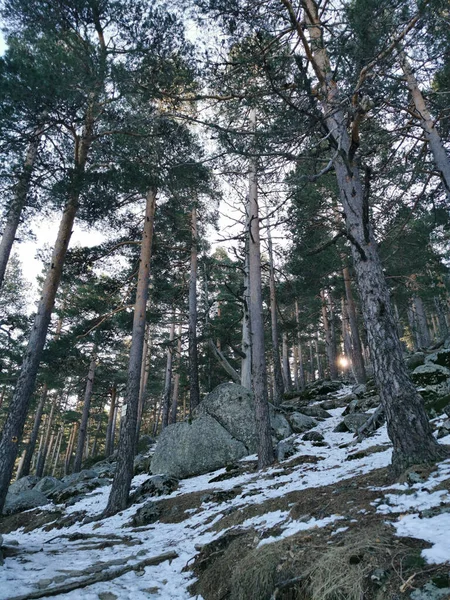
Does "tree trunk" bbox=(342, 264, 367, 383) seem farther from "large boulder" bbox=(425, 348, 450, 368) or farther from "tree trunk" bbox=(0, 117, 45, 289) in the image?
"tree trunk" bbox=(0, 117, 45, 289)

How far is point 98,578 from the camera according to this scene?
3.54 metres

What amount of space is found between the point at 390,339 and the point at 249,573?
3.47 meters

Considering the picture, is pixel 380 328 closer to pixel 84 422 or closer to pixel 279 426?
pixel 279 426

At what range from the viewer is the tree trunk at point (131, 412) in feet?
28.2

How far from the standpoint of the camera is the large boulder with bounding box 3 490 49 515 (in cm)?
1219

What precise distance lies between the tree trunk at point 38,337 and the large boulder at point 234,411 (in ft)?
19.1

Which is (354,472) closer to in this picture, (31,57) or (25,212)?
(31,57)

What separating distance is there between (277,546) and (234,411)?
854 centimetres

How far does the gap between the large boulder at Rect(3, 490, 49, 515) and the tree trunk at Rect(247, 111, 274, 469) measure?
32.1 ft

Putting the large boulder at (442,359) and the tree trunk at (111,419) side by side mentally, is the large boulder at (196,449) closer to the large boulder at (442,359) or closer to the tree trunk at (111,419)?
the large boulder at (442,359)

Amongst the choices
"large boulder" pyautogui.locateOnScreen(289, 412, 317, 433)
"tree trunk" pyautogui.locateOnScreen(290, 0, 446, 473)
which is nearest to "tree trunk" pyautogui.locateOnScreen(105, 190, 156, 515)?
"large boulder" pyautogui.locateOnScreen(289, 412, 317, 433)

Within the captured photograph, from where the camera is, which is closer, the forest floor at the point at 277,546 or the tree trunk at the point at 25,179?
the forest floor at the point at 277,546

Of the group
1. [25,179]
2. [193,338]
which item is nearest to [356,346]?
[193,338]

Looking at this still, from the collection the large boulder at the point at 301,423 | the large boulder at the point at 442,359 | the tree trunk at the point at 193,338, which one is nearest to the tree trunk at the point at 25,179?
the tree trunk at the point at 193,338
